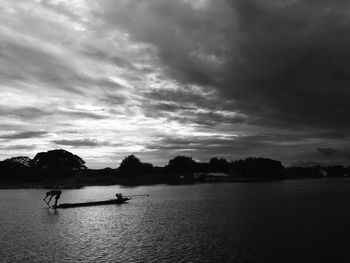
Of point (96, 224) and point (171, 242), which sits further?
point (96, 224)

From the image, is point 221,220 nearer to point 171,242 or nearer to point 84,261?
point 171,242

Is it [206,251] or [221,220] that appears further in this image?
[221,220]

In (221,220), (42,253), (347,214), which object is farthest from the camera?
(347,214)

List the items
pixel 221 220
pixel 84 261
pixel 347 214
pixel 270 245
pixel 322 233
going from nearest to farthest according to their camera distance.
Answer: pixel 84 261, pixel 270 245, pixel 322 233, pixel 221 220, pixel 347 214

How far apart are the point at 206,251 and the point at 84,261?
13.2m

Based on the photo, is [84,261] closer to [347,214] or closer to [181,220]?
[181,220]

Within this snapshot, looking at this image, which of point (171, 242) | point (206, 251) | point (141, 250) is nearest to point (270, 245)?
point (206, 251)

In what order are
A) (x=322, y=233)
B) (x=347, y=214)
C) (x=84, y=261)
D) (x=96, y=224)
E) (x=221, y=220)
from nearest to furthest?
(x=84, y=261)
(x=322, y=233)
(x=96, y=224)
(x=221, y=220)
(x=347, y=214)


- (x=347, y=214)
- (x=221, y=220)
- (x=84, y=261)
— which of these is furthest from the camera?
(x=347, y=214)

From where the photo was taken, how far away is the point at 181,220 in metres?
62.3

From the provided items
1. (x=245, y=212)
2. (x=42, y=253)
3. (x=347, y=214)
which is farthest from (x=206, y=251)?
(x=347, y=214)

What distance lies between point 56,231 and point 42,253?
1459 centimetres

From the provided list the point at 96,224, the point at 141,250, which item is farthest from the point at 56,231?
the point at 141,250

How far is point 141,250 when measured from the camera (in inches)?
1511
